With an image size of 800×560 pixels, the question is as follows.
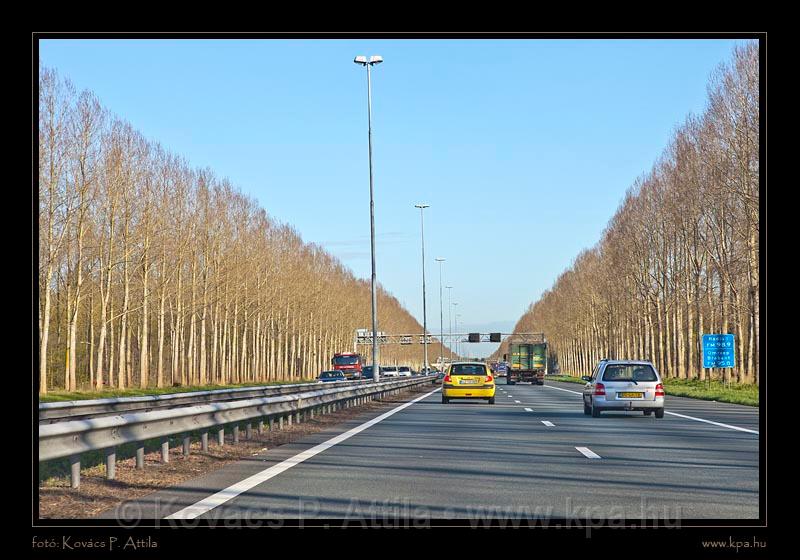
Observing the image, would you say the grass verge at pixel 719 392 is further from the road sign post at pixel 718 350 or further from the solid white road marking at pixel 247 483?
the solid white road marking at pixel 247 483

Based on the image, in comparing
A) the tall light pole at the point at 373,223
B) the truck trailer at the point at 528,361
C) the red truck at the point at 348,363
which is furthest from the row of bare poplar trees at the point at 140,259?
the truck trailer at the point at 528,361

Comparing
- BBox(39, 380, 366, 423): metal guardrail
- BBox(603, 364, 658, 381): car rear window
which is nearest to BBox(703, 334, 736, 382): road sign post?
BBox(39, 380, 366, 423): metal guardrail

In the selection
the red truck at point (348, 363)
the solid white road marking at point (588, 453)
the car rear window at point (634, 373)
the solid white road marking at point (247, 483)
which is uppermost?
the car rear window at point (634, 373)

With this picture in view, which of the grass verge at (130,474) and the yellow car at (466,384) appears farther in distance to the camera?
the yellow car at (466,384)

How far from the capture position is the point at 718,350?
4212 centimetres

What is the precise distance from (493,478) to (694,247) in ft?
171

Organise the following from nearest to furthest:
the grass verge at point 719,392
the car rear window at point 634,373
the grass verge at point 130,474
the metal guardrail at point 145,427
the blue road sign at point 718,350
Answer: the metal guardrail at point 145,427
the grass verge at point 130,474
the car rear window at point 634,373
the grass verge at point 719,392
the blue road sign at point 718,350

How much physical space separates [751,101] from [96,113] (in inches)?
1158

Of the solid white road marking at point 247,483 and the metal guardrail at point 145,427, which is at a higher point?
the metal guardrail at point 145,427

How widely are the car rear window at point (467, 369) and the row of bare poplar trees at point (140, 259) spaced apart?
15.3 metres

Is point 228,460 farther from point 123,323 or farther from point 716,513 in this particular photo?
point 123,323

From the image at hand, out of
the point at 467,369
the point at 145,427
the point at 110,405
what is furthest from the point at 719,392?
the point at 145,427

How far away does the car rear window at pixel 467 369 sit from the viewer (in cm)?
3512
